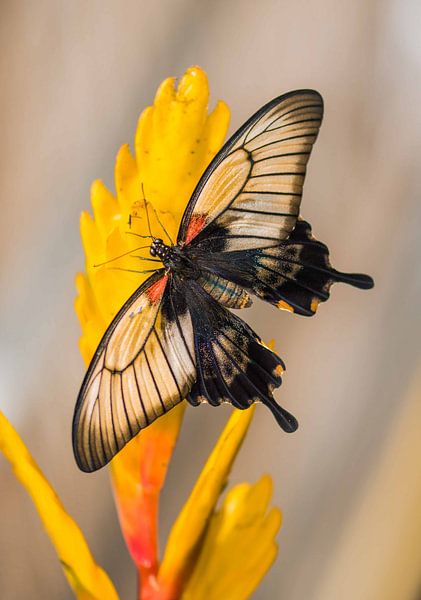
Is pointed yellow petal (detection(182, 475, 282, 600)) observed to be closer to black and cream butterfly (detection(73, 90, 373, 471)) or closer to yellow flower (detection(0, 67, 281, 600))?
yellow flower (detection(0, 67, 281, 600))

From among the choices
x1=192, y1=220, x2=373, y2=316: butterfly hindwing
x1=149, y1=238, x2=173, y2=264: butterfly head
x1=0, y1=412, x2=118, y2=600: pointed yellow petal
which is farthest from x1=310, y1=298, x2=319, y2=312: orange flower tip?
x1=0, y1=412, x2=118, y2=600: pointed yellow petal

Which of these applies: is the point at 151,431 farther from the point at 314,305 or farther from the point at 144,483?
the point at 314,305

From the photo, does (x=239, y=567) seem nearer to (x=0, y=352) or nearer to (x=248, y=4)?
(x=0, y=352)

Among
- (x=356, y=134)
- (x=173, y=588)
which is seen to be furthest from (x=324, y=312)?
(x=173, y=588)

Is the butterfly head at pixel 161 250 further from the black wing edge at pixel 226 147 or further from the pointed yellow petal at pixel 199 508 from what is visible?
the pointed yellow petal at pixel 199 508

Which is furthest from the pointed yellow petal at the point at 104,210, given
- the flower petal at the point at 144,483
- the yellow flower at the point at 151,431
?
the flower petal at the point at 144,483

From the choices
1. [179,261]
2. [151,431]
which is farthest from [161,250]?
[151,431]
